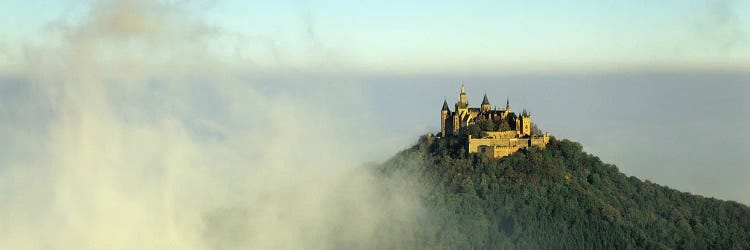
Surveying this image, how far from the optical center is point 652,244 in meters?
85.7

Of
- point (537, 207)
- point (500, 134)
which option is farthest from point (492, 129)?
point (537, 207)

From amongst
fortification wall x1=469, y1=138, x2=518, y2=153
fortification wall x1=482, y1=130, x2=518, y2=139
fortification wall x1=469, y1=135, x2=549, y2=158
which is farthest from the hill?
fortification wall x1=482, y1=130, x2=518, y2=139

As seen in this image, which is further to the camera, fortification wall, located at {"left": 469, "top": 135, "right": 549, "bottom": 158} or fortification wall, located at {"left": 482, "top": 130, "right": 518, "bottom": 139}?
fortification wall, located at {"left": 482, "top": 130, "right": 518, "bottom": 139}

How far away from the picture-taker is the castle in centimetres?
8644

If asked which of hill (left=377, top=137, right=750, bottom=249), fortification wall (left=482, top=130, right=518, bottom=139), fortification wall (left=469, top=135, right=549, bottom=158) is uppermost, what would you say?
fortification wall (left=482, top=130, right=518, bottom=139)

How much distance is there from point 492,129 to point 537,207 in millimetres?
5837

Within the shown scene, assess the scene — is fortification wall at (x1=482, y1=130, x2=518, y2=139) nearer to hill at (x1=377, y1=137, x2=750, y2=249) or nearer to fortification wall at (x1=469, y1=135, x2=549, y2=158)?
fortification wall at (x1=469, y1=135, x2=549, y2=158)

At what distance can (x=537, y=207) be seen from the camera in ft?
283

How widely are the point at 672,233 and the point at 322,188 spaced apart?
24049 millimetres

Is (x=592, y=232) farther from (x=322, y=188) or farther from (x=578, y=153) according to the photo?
(x=322, y=188)

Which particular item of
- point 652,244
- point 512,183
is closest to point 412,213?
point 512,183

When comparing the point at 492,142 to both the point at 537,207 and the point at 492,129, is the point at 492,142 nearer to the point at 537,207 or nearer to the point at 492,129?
the point at 492,129

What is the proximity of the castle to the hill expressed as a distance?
629mm

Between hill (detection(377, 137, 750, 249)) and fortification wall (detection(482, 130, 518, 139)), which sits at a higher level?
fortification wall (detection(482, 130, 518, 139))
